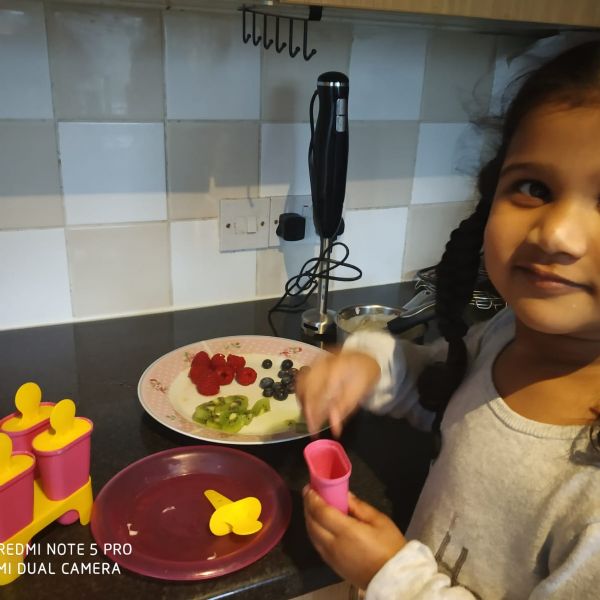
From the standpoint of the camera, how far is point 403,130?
1181 millimetres

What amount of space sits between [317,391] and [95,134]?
21.8 inches

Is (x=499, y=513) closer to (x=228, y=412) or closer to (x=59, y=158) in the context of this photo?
(x=228, y=412)

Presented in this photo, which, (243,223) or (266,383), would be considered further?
(243,223)

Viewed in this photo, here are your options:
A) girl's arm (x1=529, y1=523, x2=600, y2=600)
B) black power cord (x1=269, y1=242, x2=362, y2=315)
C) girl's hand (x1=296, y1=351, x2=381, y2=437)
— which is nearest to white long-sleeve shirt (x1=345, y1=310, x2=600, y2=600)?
girl's arm (x1=529, y1=523, x2=600, y2=600)

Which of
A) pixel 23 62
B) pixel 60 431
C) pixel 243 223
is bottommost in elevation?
pixel 60 431

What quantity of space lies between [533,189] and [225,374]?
507 mm

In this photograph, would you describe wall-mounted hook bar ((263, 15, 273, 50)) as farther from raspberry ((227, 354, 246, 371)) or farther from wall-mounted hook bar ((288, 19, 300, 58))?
raspberry ((227, 354, 246, 371))

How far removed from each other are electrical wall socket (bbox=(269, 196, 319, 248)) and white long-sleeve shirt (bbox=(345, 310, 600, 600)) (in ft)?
1.76

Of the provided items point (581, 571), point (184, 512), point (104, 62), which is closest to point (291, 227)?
point (104, 62)

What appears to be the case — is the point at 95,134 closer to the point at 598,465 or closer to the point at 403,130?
Answer: the point at 403,130

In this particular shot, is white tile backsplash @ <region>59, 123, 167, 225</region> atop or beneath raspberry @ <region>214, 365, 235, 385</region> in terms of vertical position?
atop

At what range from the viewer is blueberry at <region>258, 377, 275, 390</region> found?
2.91 feet

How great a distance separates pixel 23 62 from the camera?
89 cm

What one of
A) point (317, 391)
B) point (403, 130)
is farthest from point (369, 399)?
point (403, 130)
